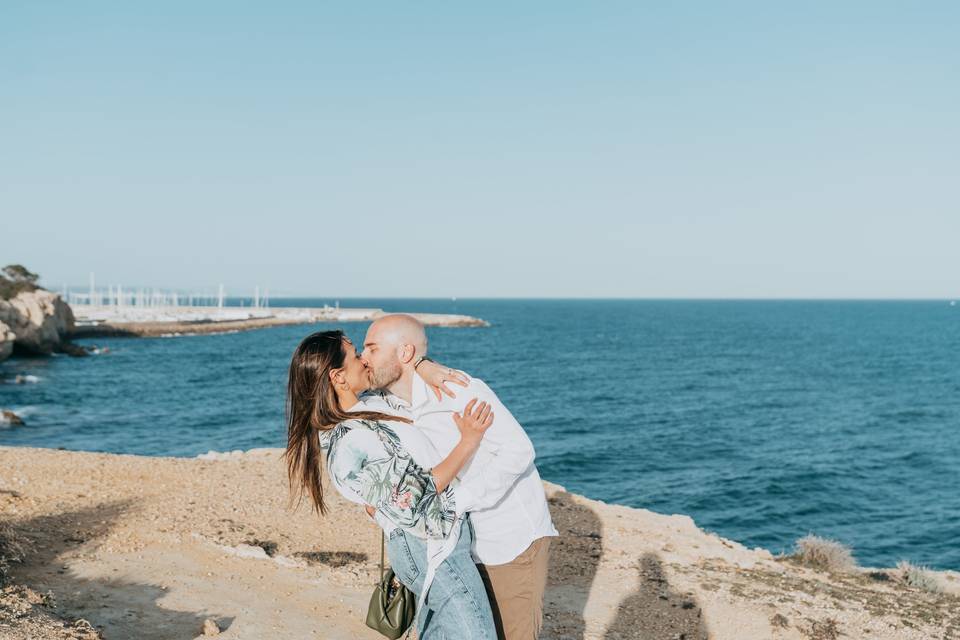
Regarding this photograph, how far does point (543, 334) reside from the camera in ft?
357

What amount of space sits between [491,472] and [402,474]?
42 cm

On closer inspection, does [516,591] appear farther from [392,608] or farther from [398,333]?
[398,333]

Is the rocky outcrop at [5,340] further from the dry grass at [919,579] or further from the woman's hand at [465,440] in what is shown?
the woman's hand at [465,440]

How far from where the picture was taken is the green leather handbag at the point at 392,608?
3.81 m

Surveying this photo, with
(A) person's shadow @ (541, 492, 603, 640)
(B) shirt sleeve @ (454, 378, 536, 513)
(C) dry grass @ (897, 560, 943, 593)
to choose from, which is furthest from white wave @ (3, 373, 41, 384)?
(B) shirt sleeve @ (454, 378, 536, 513)

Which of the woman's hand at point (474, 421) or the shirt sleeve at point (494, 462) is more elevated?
the woman's hand at point (474, 421)

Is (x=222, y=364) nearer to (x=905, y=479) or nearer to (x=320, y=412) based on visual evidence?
(x=905, y=479)

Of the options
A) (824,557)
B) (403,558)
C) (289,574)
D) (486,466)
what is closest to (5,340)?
(289,574)

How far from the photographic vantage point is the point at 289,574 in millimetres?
9023

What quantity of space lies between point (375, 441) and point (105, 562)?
22.8 feet

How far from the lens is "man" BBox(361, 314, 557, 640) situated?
3.60m

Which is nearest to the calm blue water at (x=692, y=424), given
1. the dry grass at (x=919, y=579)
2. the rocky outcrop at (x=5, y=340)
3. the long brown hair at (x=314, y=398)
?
the rocky outcrop at (x=5, y=340)

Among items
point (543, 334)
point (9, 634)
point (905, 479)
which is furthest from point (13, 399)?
point (543, 334)

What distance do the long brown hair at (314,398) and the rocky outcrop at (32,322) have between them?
57874 mm
